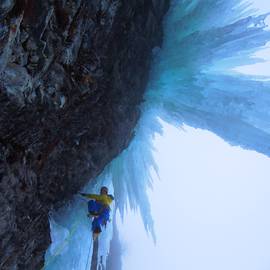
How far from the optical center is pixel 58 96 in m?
5.35

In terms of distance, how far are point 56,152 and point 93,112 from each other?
1.10 meters

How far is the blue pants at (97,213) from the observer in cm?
732

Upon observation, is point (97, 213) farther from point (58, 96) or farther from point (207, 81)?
point (207, 81)

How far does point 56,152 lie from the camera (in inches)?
238

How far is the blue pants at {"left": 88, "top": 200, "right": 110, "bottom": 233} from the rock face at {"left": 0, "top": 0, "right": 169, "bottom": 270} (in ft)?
1.77

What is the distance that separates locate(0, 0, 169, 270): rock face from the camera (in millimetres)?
4289

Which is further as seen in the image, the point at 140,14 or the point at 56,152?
the point at 140,14

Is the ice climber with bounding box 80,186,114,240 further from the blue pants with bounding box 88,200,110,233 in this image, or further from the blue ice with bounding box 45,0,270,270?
the blue ice with bounding box 45,0,270,270

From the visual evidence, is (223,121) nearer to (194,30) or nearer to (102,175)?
(194,30)

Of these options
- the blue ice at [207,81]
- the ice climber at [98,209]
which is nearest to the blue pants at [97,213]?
the ice climber at [98,209]

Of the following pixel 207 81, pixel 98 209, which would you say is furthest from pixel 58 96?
pixel 207 81

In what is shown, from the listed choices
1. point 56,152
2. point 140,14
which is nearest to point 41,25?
→ point 56,152

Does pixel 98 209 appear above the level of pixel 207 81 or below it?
below

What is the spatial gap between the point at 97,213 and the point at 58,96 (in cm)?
292
